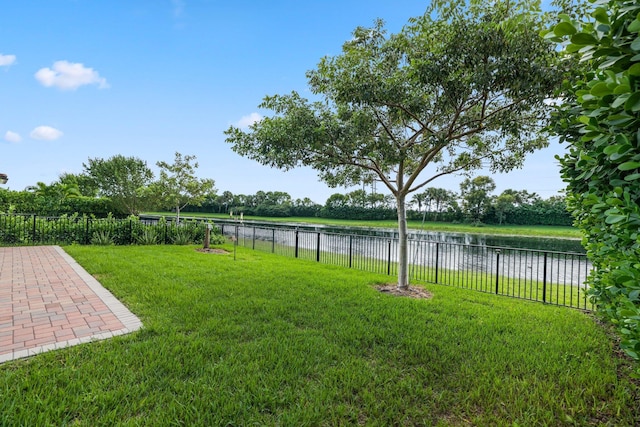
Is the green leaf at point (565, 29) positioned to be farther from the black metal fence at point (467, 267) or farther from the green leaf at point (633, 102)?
the black metal fence at point (467, 267)

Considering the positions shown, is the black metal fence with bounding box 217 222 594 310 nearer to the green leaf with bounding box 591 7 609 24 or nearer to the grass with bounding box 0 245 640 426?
the grass with bounding box 0 245 640 426

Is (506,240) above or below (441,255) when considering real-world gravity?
below

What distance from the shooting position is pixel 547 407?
6.88ft

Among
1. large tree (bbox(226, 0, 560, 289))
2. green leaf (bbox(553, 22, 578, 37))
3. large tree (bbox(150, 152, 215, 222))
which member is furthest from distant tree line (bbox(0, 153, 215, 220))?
green leaf (bbox(553, 22, 578, 37))

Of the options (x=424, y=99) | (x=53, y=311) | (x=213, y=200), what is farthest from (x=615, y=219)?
(x=213, y=200)

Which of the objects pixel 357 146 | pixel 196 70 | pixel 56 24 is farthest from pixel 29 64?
pixel 357 146

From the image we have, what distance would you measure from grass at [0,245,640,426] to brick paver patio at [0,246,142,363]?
236mm

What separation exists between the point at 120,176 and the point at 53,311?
2643 cm

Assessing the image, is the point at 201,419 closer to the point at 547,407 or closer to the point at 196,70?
the point at 547,407

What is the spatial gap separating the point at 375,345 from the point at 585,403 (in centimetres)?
163

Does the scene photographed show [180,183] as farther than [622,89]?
Yes

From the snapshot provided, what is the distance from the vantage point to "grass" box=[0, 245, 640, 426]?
198 cm

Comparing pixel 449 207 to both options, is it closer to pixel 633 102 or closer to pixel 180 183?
pixel 180 183

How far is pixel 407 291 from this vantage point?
17.6ft
